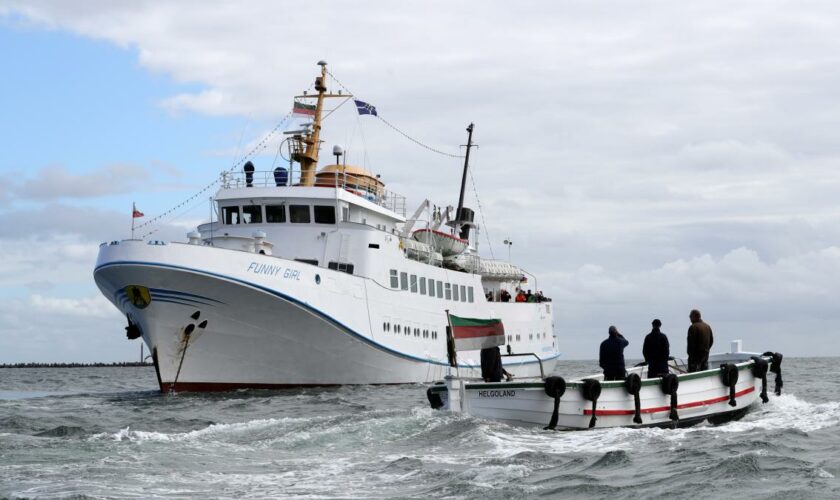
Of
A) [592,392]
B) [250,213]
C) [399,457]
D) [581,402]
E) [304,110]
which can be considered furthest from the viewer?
[304,110]

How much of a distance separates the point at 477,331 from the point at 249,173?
51.8 ft

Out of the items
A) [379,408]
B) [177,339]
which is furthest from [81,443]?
[177,339]

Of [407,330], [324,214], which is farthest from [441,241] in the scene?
[324,214]

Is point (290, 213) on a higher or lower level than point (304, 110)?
lower

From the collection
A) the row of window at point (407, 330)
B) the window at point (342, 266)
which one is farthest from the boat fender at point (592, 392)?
the window at point (342, 266)

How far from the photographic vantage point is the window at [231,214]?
33.1 m

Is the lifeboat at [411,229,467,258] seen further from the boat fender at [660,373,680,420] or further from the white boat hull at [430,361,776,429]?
the boat fender at [660,373,680,420]

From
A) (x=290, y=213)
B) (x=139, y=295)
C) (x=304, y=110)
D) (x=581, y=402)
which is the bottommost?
(x=581, y=402)

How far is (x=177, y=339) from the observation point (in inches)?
1081

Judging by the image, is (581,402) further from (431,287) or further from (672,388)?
(431,287)

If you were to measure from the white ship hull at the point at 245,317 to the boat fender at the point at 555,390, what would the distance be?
768 centimetres

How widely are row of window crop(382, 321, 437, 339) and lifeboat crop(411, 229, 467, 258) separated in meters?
5.13

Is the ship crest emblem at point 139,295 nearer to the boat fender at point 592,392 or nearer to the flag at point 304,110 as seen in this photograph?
the flag at point 304,110

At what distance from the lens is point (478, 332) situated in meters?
19.7
